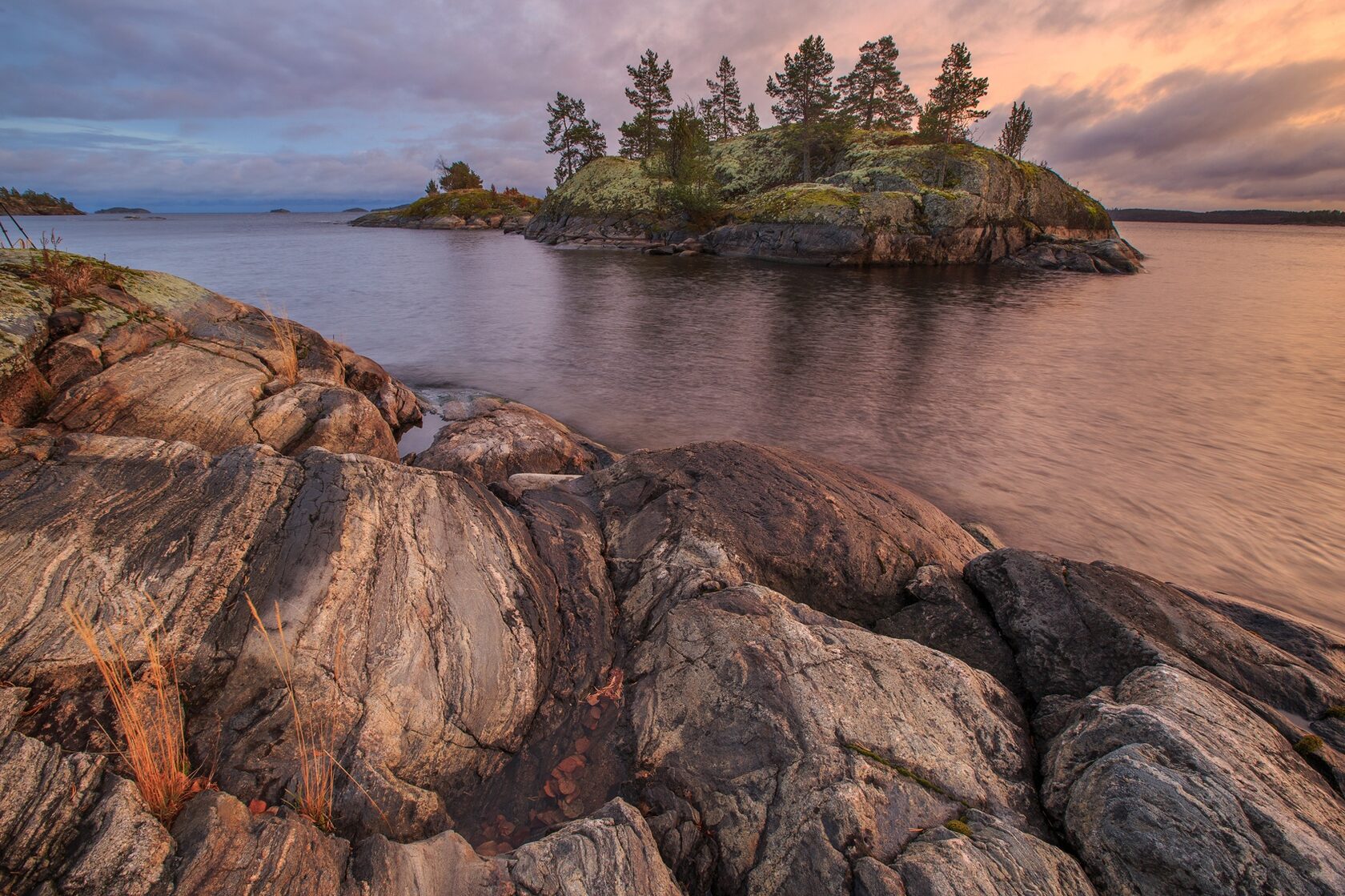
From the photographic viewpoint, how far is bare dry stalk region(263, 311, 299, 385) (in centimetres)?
945

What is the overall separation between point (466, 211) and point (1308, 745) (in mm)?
124255

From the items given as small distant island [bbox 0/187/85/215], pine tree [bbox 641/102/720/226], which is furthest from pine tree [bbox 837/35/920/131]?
small distant island [bbox 0/187/85/215]

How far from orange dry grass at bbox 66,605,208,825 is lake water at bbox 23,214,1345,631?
1036 cm

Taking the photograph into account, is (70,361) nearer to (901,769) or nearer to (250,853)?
(250,853)

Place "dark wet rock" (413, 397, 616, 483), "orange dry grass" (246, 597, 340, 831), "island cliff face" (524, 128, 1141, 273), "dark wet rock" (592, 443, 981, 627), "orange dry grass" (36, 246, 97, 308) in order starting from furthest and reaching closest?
"island cliff face" (524, 128, 1141, 273), "dark wet rock" (413, 397, 616, 483), "orange dry grass" (36, 246, 97, 308), "dark wet rock" (592, 443, 981, 627), "orange dry grass" (246, 597, 340, 831)

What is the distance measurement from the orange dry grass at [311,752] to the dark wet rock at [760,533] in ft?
8.74

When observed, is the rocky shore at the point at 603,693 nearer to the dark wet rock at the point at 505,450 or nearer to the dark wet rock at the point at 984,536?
the dark wet rock at the point at 984,536

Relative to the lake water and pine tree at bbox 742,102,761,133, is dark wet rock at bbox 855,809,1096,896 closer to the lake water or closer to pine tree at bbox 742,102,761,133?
the lake water

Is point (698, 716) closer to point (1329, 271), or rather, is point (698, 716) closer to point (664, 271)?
point (664, 271)

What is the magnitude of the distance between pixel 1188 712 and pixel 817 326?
81.2 feet

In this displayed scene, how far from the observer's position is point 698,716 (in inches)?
177

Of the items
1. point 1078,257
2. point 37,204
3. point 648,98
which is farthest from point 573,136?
point 37,204

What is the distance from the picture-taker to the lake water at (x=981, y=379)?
10180 millimetres

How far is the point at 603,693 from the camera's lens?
4984 millimetres
